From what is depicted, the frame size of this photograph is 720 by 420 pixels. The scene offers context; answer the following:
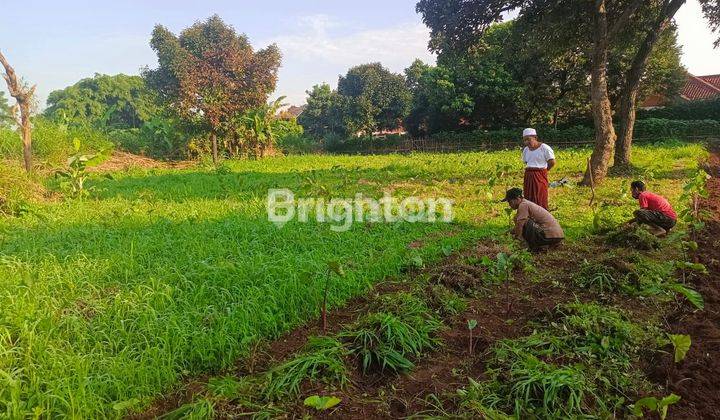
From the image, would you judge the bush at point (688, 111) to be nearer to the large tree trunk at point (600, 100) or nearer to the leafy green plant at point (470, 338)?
the large tree trunk at point (600, 100)

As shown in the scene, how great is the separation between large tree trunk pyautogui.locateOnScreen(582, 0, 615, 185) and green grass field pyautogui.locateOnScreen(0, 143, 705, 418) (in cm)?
187

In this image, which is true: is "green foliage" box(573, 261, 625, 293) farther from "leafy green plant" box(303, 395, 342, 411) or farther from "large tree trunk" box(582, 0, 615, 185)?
"large tree trunk" box(582, 0, 615, 185)

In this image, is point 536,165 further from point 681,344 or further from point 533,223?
point 681,344

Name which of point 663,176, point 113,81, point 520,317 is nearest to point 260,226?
point 520,317

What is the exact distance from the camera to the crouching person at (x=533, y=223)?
4.96 metres

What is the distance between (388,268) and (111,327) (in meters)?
2.56

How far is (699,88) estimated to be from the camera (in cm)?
2991

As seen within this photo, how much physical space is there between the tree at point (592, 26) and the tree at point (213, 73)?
8302 mm

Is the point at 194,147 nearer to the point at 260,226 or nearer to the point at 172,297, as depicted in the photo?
the point at 260,226

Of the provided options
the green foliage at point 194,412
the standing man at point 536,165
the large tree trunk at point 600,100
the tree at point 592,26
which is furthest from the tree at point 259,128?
the green foliage at point 194,412

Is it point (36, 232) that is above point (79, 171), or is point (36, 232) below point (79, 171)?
below

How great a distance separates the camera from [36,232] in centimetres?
555

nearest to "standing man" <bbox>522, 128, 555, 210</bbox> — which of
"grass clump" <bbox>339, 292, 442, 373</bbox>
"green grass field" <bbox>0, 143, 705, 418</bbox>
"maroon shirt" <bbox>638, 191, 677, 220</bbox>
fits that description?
"green grass field" <bbox>0, 143, 705, 418</bbox>

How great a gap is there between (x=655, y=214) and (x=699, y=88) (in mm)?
32741
